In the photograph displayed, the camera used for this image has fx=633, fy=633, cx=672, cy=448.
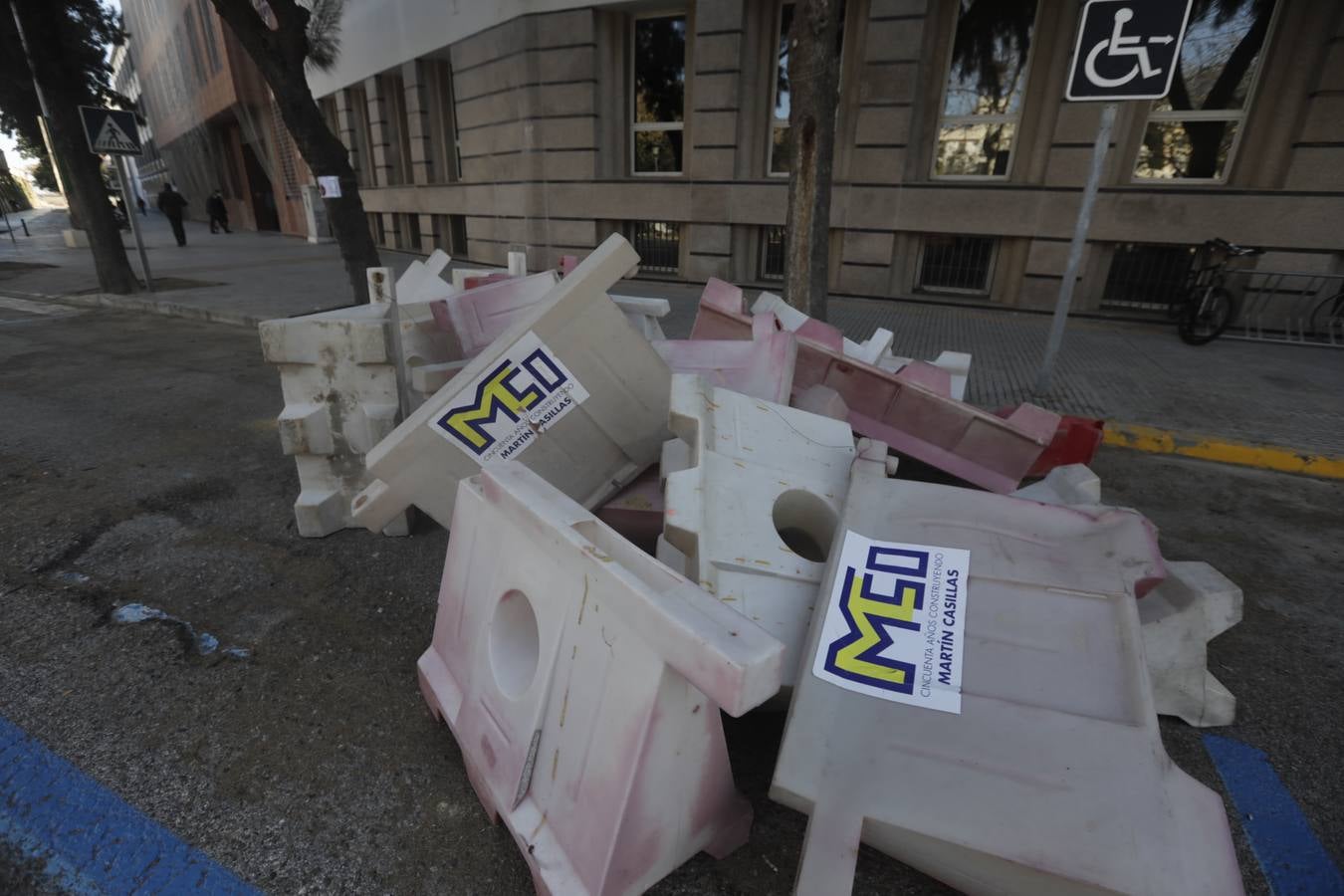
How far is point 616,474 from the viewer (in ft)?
8.96

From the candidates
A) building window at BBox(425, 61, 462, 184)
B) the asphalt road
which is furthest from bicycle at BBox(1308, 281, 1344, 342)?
building window at BBox(425, 61, 462, 184)

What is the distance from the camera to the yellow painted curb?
3.89 meters

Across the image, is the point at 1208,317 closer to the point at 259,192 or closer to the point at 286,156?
the point at 286,156

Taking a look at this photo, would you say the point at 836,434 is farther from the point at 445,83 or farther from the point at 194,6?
the point at 194,6

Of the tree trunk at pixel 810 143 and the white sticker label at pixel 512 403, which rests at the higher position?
the tree trunk at pixel 810 143

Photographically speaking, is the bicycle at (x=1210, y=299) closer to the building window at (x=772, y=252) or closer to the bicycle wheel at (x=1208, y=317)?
the bicycle wheel at (x=1208, y=317)

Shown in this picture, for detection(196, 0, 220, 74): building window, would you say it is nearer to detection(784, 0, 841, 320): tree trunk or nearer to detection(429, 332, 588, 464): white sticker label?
detection(784, 0, 841, 320): tree trunk

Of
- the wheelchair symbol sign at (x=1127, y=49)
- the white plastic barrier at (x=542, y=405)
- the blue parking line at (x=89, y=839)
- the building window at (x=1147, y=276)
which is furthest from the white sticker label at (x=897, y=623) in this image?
the building window at (x=1147, y=276)

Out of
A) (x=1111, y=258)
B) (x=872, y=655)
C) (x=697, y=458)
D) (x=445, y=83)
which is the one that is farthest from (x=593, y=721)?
(x=445, y=83)

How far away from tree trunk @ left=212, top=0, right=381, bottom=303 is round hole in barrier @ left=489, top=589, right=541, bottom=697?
20.7 ft

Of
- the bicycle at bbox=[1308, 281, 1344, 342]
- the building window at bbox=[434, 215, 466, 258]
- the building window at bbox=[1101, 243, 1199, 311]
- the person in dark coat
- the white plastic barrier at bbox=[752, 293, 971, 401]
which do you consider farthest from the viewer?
the person in dark coat

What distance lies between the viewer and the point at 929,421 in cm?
309

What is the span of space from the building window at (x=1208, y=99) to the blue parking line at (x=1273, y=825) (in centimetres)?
838

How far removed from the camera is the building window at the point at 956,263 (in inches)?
341
